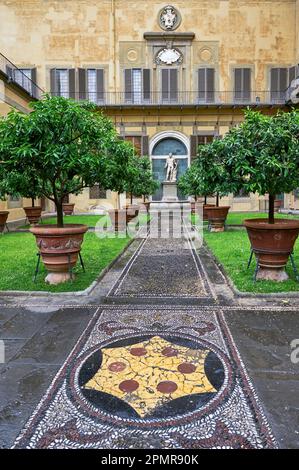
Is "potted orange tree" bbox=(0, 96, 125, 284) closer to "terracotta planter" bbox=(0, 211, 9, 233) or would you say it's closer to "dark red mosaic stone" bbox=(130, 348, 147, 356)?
"dark red mosaic stone" bbox=(130, 348, 147, 356)

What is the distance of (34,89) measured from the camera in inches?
898

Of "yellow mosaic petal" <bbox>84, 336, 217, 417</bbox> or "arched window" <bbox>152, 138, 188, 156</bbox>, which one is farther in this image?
"arched window" <bbox>152, 138, 188, 156</bbox>

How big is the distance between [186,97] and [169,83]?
136cm

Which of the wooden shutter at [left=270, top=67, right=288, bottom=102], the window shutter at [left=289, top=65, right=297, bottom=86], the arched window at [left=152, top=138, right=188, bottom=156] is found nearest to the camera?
the window shutter at [left=289, top=65, right=297, bottom=86]

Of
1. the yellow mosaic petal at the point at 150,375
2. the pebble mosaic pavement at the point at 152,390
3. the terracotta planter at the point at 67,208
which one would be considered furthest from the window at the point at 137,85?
the yellow mosaic petal at the point at 150,375

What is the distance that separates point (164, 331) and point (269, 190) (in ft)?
9.38

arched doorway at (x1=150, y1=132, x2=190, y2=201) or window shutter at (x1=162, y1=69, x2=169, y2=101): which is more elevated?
window shutter at (x1=162, y1=69, x2=169, y2=101)

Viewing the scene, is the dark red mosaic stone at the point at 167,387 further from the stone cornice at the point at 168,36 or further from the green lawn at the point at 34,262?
the stone cornice at the point at 168,36

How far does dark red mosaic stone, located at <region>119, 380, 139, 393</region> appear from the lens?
2.77 metres

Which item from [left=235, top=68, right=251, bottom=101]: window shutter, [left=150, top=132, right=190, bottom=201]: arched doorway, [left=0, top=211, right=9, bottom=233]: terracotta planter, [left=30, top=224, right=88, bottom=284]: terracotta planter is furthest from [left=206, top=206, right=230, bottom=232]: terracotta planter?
[left=235, top=68, right=251, bottom=101]: window shutter

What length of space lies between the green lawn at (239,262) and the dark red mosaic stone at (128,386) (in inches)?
108

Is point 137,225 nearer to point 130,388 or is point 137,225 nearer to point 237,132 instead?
point 237,132

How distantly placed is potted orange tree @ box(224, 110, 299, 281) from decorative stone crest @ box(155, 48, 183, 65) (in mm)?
20304

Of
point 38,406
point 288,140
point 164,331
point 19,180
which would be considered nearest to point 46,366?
point 38,406
